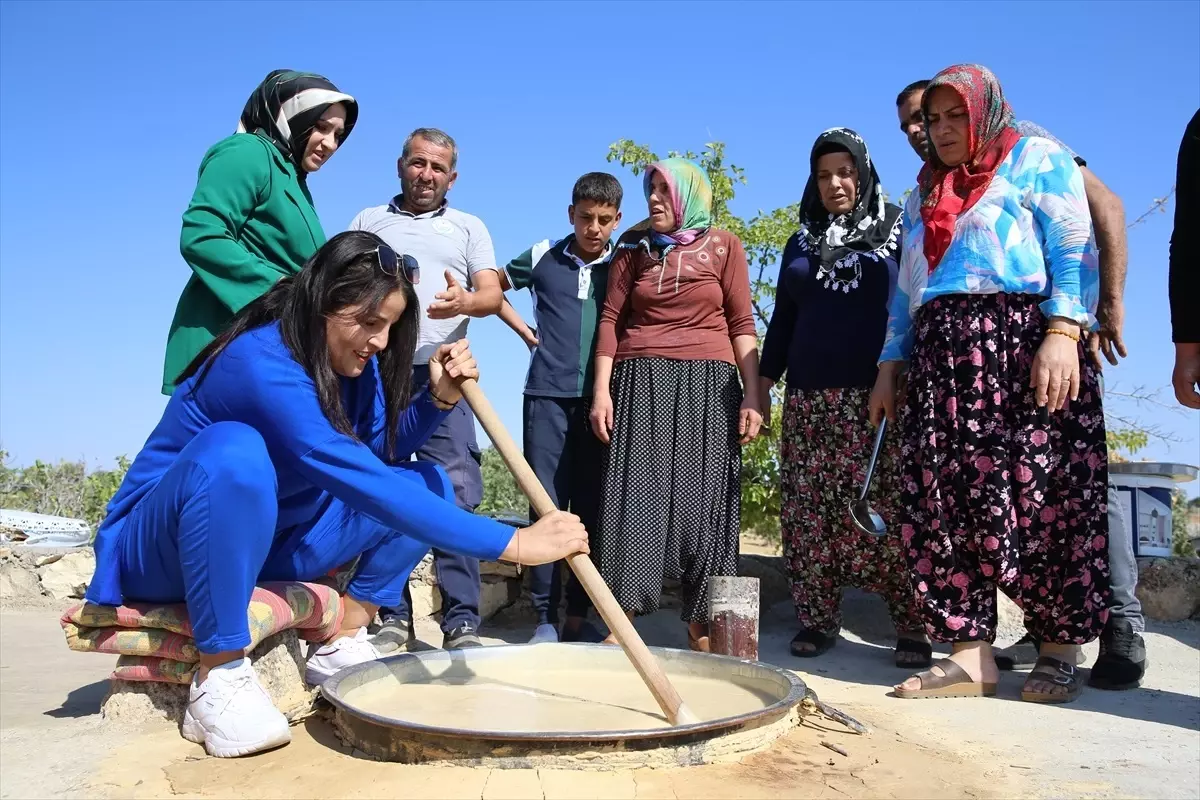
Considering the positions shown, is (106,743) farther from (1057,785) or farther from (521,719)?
(1057,785)

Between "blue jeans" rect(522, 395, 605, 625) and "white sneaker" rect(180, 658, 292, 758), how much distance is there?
1.76m

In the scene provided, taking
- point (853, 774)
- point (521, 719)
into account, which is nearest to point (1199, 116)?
point (853, 774)

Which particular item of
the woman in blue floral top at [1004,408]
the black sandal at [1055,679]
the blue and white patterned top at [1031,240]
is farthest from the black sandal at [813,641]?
the blue and white patterned top at [1031,240]

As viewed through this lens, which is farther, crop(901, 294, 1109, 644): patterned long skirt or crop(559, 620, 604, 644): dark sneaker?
crop(559, 620, 604, 644): dark sneaker

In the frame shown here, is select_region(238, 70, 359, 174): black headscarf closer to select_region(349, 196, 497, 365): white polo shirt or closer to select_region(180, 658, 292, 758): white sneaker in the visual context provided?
select_region(349, 196, 497, 365): white polo shirt

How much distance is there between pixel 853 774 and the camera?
7.62 ft

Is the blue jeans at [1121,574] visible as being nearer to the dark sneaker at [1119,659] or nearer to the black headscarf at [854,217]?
the dark sneaker at [1119,659]

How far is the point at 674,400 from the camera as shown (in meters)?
3.98

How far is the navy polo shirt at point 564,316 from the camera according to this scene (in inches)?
166

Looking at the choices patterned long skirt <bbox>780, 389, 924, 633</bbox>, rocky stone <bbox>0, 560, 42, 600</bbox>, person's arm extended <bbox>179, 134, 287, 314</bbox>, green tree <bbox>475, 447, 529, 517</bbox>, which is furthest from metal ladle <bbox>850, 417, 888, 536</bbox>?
green tree <bbox>475, 447, 529, 517</bbox>

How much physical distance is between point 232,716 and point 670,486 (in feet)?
6.43

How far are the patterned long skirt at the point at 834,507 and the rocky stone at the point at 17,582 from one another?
376 cm

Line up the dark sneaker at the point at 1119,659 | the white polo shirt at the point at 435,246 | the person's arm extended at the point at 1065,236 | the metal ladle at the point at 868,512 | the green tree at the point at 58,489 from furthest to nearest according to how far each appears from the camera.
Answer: the green tree at the point at 58,489 < the white polo shirt at the point at 435,246 < the metal ladle at the point at 868,512 < the dark sneaker at the point at 1119,659 < the person's arm extended at the point at 1065,236

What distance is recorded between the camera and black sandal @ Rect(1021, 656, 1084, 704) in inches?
126
